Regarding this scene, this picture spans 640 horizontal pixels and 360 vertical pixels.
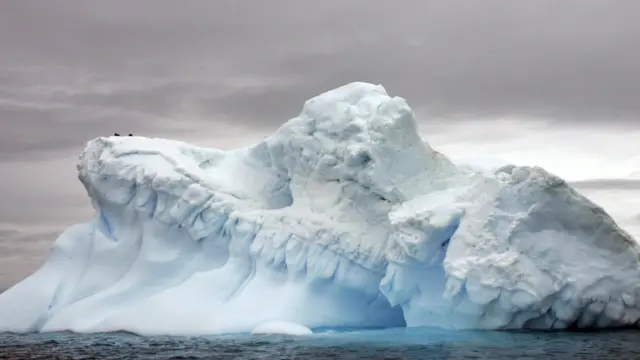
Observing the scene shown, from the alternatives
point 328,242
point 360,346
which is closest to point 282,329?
point 328,242

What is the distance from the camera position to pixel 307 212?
23.4 metres

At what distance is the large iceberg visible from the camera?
20.1 m

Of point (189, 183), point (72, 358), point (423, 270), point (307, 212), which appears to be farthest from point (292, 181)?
point (72, 358)

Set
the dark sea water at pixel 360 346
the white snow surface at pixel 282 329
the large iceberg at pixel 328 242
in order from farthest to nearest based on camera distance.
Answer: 1. the white snow surface at pixel 282 329
2. the large iceberg at pixel 328 242
3. the dark sea water at pixel 360 346

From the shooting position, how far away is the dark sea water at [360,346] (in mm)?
16500

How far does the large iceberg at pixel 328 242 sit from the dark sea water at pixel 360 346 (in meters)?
1.07

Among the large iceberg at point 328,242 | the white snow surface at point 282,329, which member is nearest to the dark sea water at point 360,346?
the white snow surface at point 282,329

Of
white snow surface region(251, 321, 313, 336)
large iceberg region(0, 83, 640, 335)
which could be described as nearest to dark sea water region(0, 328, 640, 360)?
white snow surface region(251, 321, 313, 336)

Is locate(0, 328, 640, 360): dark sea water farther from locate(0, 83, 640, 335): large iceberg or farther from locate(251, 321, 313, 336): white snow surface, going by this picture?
locate(0, 83, 640, 335): large iceberg

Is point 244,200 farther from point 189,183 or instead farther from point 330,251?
point 330,251

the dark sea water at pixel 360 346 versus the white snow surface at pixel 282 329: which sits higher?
the white snow surface at pixel 282 329

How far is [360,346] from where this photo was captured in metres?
18.3

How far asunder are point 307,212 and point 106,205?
22.3 feet

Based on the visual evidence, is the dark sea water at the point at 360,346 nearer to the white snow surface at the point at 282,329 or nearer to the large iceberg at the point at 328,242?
the white snow surface at the point at 282,329
